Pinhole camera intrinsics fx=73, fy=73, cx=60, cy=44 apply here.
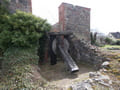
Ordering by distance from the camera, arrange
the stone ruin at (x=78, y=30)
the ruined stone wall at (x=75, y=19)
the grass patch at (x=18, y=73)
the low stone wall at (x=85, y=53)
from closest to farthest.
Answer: the grass patch at (x=18, y=73) < the low stone wall at (x=85, y=53) < the stone ruin at (x=78, y=30) < the ruined stone wall at (x=75, y=19)

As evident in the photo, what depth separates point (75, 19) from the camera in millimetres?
5855

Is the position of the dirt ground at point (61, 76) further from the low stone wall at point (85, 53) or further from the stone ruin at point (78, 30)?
the stone ruin at point (78, 30)

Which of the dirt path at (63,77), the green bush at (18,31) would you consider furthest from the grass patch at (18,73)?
the dirt path at (63,77)

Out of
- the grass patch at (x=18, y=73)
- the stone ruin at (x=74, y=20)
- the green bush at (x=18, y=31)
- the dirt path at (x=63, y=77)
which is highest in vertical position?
the stone ruin at (x=74, y=20)

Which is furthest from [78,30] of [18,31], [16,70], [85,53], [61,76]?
[16,70]

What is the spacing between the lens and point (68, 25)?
562 cm

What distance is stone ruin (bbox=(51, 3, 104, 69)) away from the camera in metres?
3.98

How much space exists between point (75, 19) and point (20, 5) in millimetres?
3918

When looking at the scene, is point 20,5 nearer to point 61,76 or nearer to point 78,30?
point 78,30

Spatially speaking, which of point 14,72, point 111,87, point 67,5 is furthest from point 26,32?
point 67,5

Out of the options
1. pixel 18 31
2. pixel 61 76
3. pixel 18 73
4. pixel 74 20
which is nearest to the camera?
pixel 18 73

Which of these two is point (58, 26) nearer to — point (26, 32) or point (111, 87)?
point (26, 32)

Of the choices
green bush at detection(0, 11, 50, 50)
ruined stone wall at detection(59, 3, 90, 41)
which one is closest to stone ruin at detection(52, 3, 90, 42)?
ruined stone wall at detection(59, 3, 90, 41)

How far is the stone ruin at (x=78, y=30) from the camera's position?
157 inches
